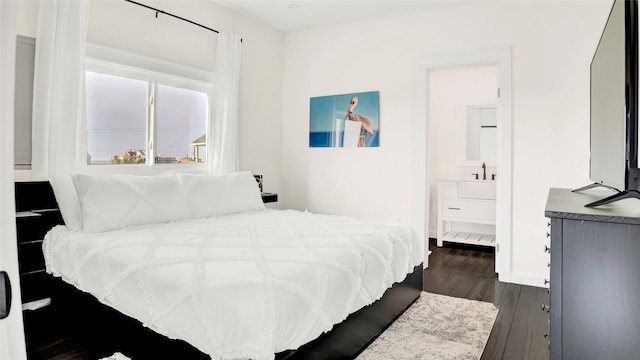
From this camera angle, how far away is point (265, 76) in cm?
490

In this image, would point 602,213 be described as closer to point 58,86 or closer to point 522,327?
point 522,327

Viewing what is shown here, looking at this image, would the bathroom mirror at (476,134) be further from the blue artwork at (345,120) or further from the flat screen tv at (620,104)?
the flat screen tv at (620,104)

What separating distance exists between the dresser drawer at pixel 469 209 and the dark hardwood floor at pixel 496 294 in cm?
43

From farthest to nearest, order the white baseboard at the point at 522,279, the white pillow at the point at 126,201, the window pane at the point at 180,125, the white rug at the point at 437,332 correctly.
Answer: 1. the window pane at the point at 180,125
2. the white baseboard at the point at 522,279
3. the white pillow at the point at 126,201
4. the white rug at the point at 437,332

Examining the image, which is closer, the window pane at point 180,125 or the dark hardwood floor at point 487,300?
the dark hardwood floor at point 487,300

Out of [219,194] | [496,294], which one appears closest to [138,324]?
[219,194]

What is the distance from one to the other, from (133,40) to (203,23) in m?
Answer: 0.85

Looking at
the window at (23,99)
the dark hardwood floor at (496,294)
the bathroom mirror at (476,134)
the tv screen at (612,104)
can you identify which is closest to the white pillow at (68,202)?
the window at (23,99)

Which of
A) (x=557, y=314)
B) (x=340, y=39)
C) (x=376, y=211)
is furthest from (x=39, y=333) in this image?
(x=340, y=39)

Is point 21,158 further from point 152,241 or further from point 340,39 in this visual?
point 340,39

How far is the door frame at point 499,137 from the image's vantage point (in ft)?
12.5

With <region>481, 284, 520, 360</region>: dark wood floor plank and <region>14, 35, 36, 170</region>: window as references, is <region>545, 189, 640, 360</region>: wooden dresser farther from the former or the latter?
<region>14, 35, 36, 170</region>: window

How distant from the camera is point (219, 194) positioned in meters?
3.45

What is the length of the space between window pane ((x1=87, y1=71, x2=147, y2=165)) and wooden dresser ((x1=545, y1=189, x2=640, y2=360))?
3.28m
